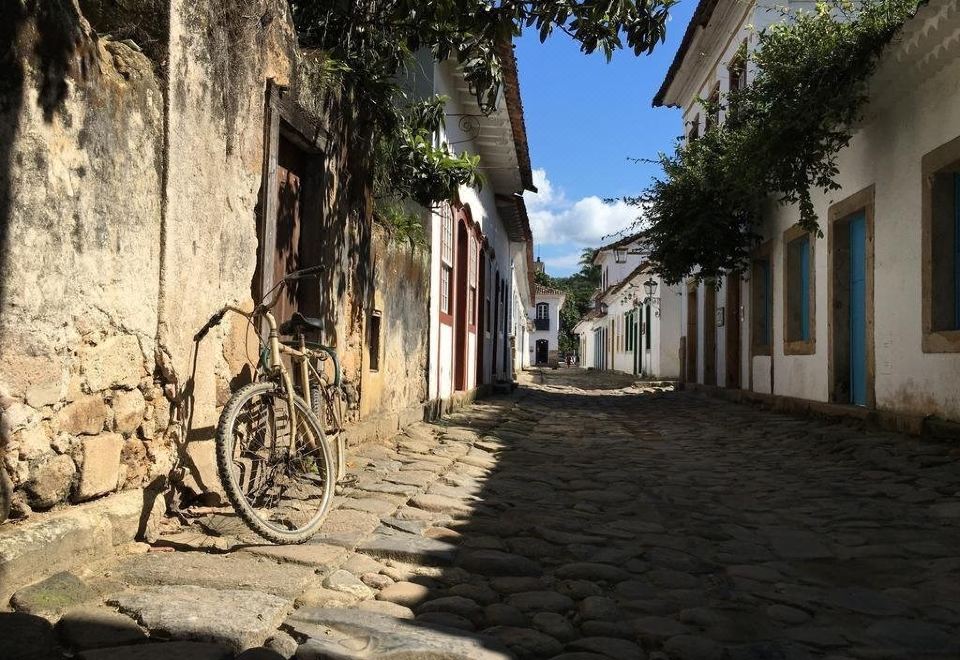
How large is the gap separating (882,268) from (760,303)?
5.17 metres

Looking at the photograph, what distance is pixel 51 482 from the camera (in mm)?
2791

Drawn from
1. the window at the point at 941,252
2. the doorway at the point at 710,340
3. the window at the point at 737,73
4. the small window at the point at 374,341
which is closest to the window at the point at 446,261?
the small window at the point at 374,341

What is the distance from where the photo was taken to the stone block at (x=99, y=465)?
117 inches

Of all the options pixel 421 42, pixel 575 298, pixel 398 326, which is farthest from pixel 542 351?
pixel 421 42

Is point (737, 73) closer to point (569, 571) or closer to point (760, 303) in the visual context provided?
point (760, 303)

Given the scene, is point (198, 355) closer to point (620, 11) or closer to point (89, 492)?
point (89, 492)

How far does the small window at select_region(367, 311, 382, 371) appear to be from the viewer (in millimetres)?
6809

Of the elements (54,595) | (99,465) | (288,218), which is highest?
(288,218)

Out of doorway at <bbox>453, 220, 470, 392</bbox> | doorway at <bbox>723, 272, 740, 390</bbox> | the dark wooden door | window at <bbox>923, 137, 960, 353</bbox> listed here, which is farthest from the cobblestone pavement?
doorway at <bbox>723, 272, 740, 390</bbox>

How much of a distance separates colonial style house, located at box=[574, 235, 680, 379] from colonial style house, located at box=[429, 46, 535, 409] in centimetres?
241

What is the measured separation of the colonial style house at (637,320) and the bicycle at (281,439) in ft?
35.1

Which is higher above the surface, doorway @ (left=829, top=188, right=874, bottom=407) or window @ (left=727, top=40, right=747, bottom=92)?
window @ (left=727, top=40, right=747, bottom=92)

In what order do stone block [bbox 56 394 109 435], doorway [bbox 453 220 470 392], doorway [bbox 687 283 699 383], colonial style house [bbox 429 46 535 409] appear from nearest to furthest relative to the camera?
1. stone block [bbox 56 394 109 435]
2. colonial style house [bbox 429 46 535 409]
3. doorway [bbox 453 220 470 392]
4. doorway [bbox 687 283 699 383]

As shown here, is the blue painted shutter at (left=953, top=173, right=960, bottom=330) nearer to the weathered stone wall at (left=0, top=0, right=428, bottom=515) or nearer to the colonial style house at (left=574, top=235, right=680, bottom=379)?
the weathered stone wall at (left=0, top=0, right=428, bottom=515)
